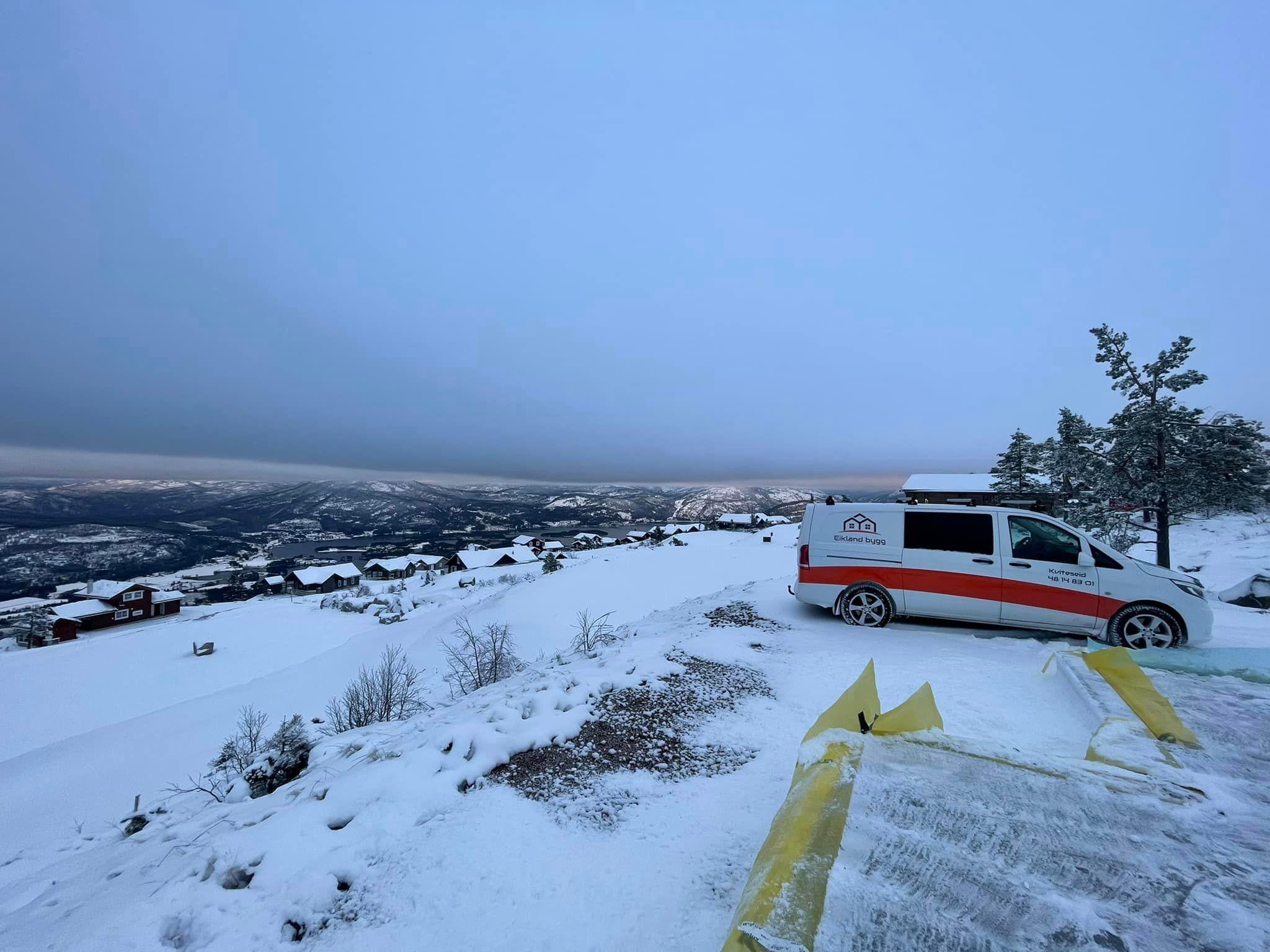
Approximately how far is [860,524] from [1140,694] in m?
4.04

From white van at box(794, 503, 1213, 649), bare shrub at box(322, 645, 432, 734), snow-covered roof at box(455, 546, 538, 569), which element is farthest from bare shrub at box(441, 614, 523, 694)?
snow-covered roof at box(455, 546, 538, 569)

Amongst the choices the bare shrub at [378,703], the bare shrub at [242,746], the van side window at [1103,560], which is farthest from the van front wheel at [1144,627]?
the bare shrub at [242,746]

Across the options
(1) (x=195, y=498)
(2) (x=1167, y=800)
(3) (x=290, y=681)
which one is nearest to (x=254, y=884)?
(2) (x=1167, y=800)

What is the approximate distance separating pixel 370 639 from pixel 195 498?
246842mm

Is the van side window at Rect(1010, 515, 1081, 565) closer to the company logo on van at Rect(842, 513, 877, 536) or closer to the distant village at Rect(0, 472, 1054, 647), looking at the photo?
the company logo on van at Rect(842, 513, 877, 536)

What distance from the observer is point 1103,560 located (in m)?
6.24

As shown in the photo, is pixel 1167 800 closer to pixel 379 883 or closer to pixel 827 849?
pixel 827 849

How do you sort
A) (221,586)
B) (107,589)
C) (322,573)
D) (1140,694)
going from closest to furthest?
(1140,694), (107,589), (322,573), (221,586)

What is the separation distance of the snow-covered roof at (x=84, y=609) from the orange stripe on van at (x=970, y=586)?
54.4m

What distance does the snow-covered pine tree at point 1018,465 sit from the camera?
73.9ft

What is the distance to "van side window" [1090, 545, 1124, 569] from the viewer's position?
6156mm

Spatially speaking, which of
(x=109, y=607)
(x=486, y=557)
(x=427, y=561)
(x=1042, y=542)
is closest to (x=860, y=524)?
(x=1042, y=542)

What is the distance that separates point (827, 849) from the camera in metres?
1.73

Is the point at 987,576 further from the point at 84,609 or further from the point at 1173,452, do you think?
the point at 84,609
